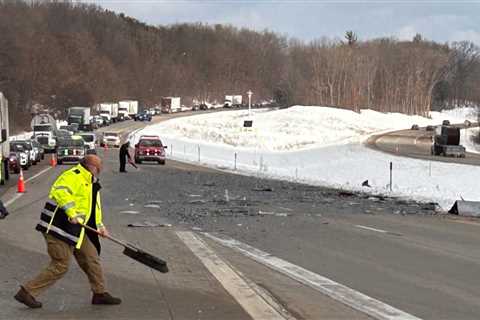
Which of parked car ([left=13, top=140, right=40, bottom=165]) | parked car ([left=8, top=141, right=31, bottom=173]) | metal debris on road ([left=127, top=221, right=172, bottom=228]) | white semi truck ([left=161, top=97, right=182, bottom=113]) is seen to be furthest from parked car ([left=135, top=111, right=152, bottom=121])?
metal debris on road ([left=127, top=221, right=172, bottom=228])

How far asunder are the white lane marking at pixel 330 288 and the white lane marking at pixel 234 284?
0.68 meters

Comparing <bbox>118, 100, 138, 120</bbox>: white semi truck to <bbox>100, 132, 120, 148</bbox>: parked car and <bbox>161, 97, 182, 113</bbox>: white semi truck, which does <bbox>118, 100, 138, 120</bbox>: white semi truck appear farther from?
<bbox>100, 132, 120, 148</bbox>: parked car

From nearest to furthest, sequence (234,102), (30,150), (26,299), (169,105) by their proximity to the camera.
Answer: (26,299) < (30,150) < (169,105) < (234,102)

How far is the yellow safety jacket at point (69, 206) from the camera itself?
296 inches

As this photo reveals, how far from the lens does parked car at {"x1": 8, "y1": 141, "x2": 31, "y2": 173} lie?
34500mm

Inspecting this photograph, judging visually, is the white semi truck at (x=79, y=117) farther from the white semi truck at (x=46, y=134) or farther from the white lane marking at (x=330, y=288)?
the white lane marking at (x=330, y=288)

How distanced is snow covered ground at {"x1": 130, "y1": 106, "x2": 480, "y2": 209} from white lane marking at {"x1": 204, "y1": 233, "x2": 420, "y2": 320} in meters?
12.9

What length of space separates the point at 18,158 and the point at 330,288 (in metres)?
28.5

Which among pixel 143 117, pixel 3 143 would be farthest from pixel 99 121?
pixel 3 143

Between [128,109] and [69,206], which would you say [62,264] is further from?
[128,109]

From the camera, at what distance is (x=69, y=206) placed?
24.6 ft

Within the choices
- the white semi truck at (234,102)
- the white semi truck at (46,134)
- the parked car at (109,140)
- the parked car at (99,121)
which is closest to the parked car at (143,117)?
the parked car at (99,121)

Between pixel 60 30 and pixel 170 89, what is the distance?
1364 inches

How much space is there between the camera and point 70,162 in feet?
147
